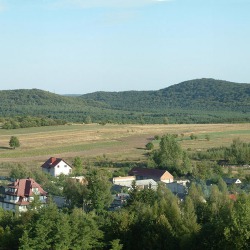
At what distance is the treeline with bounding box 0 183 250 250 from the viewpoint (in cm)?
2144

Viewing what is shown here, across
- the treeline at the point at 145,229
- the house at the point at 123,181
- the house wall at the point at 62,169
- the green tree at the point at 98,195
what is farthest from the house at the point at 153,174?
the treeline at the point at 145,229

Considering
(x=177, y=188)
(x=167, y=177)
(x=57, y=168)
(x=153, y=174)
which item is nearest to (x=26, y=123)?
(x=57, y=168)

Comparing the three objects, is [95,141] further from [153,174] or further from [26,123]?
Answer: [153,174]

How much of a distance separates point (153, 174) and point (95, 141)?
33603mm

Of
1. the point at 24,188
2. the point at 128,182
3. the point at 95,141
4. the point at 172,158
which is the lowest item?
the point at 128,182

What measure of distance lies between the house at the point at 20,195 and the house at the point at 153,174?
1359 cm

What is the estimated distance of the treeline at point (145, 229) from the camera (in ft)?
70.3

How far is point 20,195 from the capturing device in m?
35.5

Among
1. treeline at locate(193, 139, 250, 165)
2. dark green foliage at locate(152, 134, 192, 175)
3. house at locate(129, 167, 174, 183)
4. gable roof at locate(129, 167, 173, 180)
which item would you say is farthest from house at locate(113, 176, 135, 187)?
treeline at locate(193, 139, 250, 165)

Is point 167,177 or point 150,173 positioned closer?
point 167,177

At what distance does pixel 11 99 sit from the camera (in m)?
190

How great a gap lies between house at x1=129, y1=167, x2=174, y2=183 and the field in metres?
11.5

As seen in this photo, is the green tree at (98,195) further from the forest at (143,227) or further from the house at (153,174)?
the house at (153,174)

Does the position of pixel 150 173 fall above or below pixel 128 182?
above
